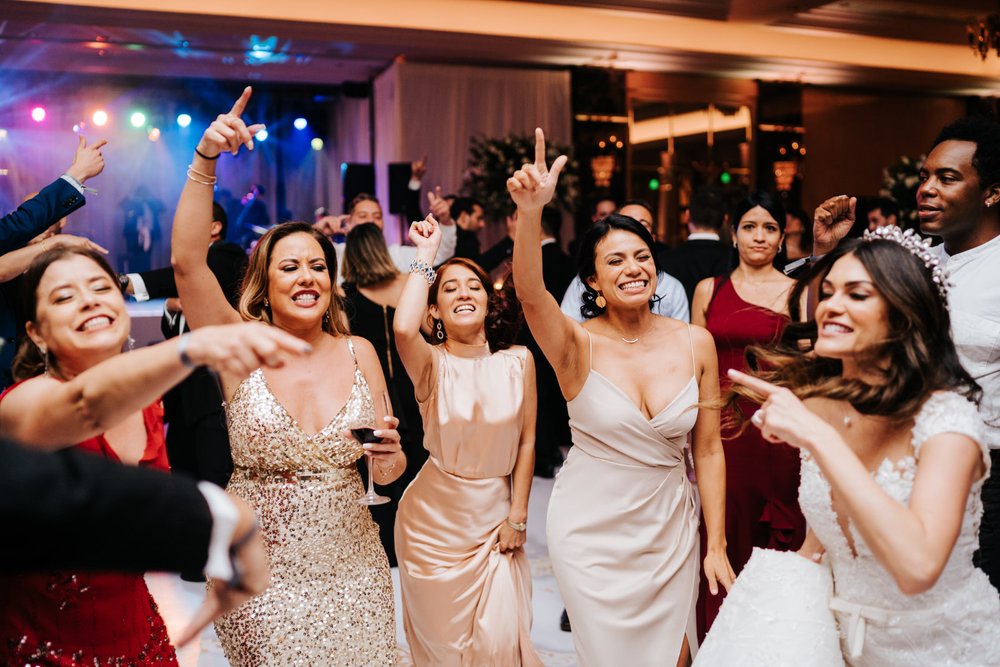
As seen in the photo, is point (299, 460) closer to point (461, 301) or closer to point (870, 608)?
point (461, 301)

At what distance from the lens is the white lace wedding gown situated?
183 cm

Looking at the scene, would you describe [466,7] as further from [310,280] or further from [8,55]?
[310,280]

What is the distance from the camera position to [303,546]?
2.57 metres

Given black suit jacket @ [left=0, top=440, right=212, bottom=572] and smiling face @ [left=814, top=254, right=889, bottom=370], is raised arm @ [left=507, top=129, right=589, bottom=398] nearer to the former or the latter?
smiling face @ [left=814, top=254, right=889, bottom=370]

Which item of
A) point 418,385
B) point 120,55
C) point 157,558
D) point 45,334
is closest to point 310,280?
point 418,385

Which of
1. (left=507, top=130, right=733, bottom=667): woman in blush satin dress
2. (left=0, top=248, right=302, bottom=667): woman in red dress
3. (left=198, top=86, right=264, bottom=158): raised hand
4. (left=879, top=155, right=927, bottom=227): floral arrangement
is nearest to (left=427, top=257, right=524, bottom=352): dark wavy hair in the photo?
(left=507, top=130, right=733, bottom=667): woman in blush satin dress

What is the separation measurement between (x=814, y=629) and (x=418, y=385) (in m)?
1.66

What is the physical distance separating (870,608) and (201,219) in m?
1.80

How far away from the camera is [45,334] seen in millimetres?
1877

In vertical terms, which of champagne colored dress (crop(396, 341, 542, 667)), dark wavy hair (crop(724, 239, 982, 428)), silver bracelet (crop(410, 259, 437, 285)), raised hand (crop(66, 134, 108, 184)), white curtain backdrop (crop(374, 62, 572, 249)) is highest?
white curtain backdrop (crop(374, 62, 572, 249))

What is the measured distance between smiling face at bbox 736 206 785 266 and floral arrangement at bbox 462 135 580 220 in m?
5.82

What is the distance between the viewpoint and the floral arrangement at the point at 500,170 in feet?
32.5

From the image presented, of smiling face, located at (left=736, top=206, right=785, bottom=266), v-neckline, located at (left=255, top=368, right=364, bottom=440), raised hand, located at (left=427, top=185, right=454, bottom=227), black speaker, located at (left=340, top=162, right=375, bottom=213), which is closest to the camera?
v-neckline, located at (left=255, top=368, right=364, bottom=440)

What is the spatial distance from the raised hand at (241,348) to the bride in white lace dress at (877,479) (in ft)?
2.93
